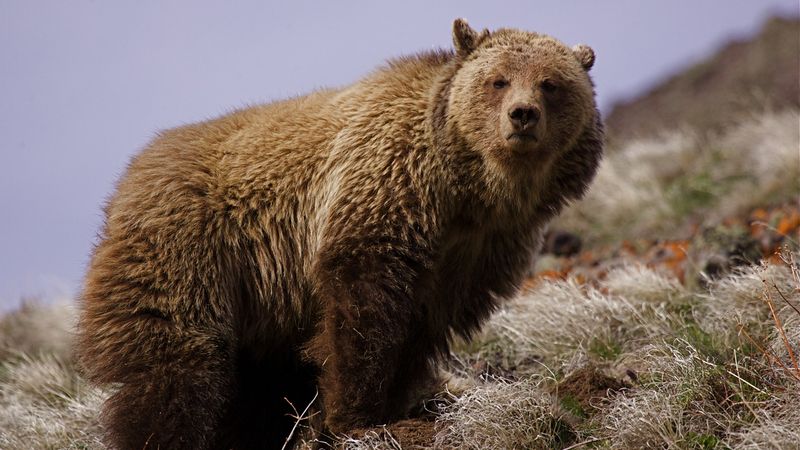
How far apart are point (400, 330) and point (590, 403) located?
126cm

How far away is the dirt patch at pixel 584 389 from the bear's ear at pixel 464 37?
2342 millimetres

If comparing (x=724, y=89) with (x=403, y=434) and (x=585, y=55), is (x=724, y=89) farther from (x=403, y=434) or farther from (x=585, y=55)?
(x=403, y=434)

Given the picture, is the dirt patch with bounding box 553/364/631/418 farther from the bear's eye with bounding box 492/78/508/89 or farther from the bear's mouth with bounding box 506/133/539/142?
the bear's eye with bounding box 492/78/508/89

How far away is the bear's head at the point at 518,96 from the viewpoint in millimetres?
5879

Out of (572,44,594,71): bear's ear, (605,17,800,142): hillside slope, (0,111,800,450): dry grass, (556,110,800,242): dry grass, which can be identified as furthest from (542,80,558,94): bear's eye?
(605,17,800,142): hillside slope

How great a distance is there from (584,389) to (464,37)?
8.25 ft

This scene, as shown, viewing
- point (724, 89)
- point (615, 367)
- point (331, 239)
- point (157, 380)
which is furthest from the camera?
point (724, 89)

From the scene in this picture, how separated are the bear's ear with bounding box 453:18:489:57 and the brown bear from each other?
2 cm

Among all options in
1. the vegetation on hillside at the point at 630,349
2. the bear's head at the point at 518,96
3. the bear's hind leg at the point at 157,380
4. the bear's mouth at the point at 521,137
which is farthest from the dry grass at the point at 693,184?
the bear's hind leg at the point at 157,380

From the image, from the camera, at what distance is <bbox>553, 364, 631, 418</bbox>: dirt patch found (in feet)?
19.3

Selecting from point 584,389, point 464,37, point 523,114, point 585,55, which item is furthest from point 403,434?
point 585,55

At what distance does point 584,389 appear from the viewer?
6.08 meters

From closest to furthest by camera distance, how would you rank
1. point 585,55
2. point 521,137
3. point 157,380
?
1. point 157,380
2. point 521,137
3. point 585,55

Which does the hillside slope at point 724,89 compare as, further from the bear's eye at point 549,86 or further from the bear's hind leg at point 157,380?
the bear's hind leg at point 157,380
